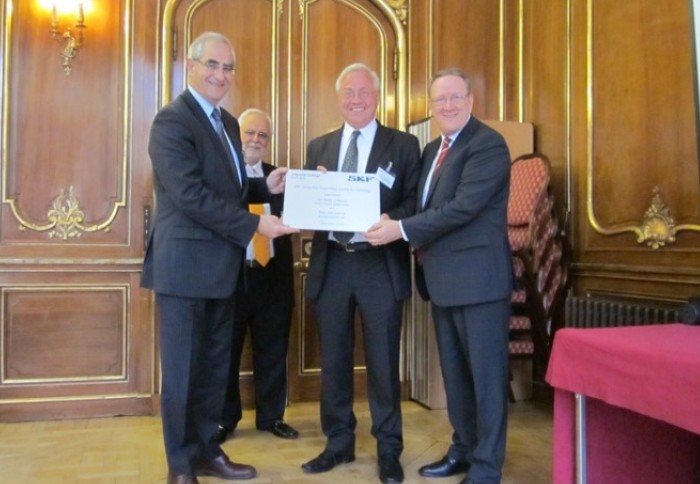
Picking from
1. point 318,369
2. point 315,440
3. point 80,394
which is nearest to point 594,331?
point 315,440

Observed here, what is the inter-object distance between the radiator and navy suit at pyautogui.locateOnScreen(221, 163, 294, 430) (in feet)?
4.74

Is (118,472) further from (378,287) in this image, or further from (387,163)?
(387,163)

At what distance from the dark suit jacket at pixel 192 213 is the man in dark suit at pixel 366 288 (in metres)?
0.41

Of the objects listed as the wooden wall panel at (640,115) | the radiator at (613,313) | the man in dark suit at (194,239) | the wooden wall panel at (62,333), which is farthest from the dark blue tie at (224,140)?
the wooden wall panel at (640,115)

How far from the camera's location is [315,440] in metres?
3.09

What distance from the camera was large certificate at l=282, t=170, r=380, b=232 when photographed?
7.97ft

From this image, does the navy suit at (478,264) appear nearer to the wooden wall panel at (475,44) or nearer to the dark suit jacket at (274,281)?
the dark suit jacket at (274,281)

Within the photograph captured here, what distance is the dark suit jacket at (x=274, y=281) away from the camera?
313cm

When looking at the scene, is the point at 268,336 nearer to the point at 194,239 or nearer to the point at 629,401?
the point at 194,239

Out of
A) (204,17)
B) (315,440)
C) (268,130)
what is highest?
(204,17)

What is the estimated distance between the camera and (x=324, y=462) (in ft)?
8.57

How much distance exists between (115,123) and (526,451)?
2.77 metres

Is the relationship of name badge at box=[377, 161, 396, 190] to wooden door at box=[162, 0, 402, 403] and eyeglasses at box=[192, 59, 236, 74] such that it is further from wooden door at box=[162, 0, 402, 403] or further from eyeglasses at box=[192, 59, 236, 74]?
wooden door at box=[162, 0, 402, 403]

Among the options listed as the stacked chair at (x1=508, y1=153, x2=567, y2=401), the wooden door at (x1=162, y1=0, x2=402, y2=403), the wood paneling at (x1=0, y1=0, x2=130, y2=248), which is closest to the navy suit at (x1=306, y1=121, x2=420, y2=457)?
the stacked chair at (x1=508, y1=153, x2=567, y2=401)
